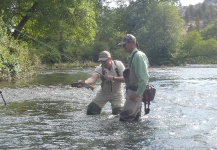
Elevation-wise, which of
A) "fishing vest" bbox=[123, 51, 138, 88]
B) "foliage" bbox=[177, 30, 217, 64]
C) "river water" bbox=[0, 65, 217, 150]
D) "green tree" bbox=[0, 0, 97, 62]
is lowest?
"river water" bbox=[0, 65, 217, 150]

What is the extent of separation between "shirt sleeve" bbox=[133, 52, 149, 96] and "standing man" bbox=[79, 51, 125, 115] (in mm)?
1122

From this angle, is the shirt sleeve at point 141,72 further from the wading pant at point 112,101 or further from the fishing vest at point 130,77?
the wading pant at point 112,101

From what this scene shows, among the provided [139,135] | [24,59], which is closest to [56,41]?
[24,59]

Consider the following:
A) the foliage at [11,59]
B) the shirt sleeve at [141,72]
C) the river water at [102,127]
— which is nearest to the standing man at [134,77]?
the shirt sleeve at [141,72]

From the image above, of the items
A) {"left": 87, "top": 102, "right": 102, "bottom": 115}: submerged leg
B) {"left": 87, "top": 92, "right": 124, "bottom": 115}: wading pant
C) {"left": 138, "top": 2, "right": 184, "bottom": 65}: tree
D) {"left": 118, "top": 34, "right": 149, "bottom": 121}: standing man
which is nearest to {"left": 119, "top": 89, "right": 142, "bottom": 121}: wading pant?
{"left": 118, "top": 34, "right": 149, "bottom": 121}: standing man

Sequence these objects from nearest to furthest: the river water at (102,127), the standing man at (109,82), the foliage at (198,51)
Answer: the river water at (102,127)
the standing man at (109,82)
the foliage at (198,51)

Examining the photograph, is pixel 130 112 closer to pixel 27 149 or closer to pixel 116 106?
pixel 116 106

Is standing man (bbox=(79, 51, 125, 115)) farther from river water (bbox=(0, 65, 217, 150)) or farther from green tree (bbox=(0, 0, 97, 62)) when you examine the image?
green tree (bbox=(0, 0, 97, 62))

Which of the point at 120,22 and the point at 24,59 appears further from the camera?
the point at 120,22

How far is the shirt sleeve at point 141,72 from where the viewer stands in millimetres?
7840

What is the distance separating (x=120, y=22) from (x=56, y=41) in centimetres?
1858

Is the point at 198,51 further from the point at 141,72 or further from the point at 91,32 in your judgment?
the point at 141,72

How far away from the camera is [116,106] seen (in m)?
9.70

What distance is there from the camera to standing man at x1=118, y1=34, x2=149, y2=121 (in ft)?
25.9
